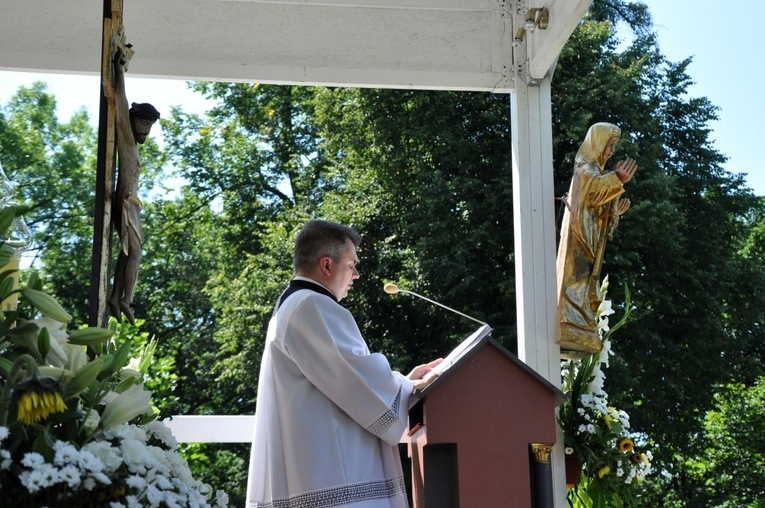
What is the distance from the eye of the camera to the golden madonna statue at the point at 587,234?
6164 mm

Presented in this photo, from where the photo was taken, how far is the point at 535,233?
6.46m

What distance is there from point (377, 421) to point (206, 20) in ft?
10.8

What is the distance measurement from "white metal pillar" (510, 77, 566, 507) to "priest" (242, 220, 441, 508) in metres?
1.93

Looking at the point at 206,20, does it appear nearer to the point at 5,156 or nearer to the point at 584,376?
the point at 584,376

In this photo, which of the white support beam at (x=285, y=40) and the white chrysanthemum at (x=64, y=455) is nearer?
the white chrysanthemum at (x=64, y=455)

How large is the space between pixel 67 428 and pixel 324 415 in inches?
92.6

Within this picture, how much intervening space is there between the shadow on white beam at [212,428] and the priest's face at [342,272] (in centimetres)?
195

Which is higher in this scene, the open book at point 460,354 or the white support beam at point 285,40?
the white support beam at point 285,40

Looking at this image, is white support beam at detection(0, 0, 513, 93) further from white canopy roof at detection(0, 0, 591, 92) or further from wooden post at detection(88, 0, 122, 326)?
wooden post at detection(88, 0, 122, 326)

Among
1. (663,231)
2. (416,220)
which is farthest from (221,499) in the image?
(416,220)

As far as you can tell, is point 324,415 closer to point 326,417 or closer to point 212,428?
point 326,417

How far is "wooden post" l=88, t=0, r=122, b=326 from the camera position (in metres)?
3.74

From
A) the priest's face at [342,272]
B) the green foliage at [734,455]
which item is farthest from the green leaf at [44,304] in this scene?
the green foliage at [734,455]

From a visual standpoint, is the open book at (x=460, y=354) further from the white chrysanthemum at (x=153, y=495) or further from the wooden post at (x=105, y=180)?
the white chrysanthemum at (x=153, y=495)
